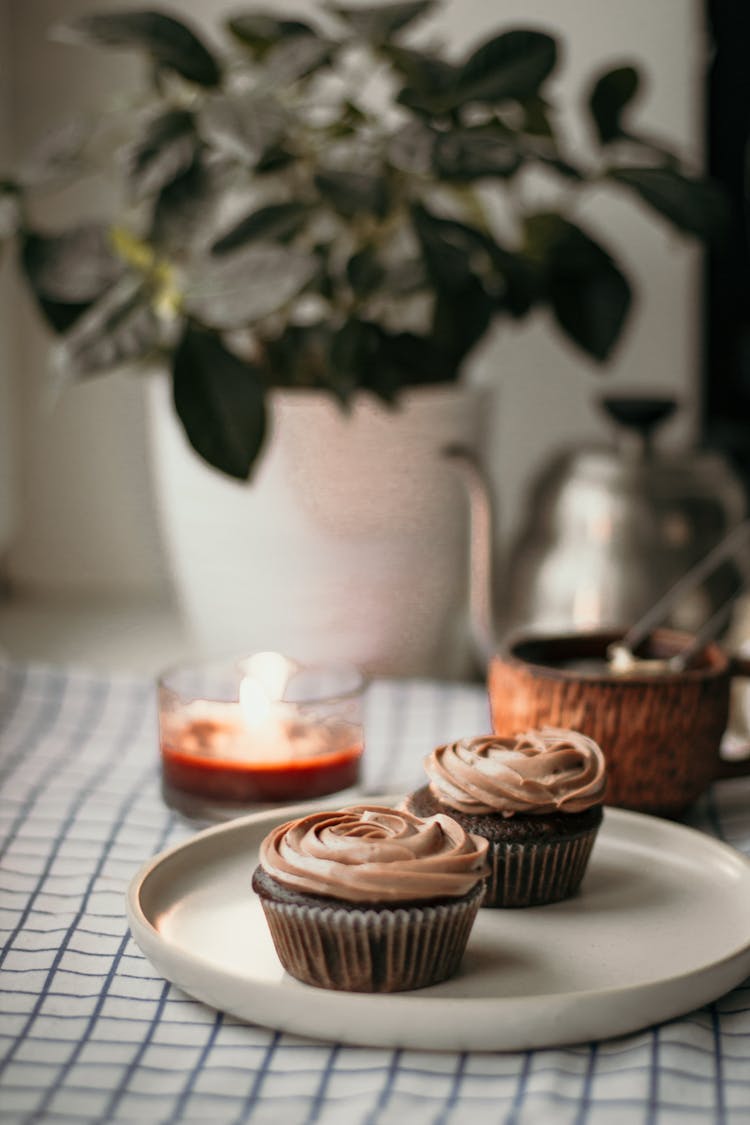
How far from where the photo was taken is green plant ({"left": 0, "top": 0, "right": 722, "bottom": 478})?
3.28 ft

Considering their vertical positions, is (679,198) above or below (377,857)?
above

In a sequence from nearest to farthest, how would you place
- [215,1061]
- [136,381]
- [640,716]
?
[215,1061]
[640,716]
[136,381]

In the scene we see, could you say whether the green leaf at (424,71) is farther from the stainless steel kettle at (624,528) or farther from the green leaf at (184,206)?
the stainless steel kettle at (624,528)

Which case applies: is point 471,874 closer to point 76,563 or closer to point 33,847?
point 33,847

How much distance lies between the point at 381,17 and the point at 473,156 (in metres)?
0.13

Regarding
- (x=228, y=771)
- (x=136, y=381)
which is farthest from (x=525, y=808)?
(x=136, y=381)

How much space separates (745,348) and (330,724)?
2.92ft

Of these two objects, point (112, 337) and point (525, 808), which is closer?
point (525, 808)

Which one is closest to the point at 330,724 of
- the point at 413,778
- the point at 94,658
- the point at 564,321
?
the point at 413,778

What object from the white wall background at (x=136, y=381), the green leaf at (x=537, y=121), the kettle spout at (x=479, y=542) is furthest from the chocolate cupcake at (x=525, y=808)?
the white wall background at (x=136, y=381)

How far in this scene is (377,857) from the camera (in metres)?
0.57

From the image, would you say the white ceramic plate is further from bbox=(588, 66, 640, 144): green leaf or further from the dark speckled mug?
bbox=(588, 66, 640, 144): green leaf

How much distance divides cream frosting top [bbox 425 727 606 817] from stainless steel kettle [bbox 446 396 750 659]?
0.43 meters

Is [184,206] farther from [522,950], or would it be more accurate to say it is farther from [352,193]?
[522,950]
